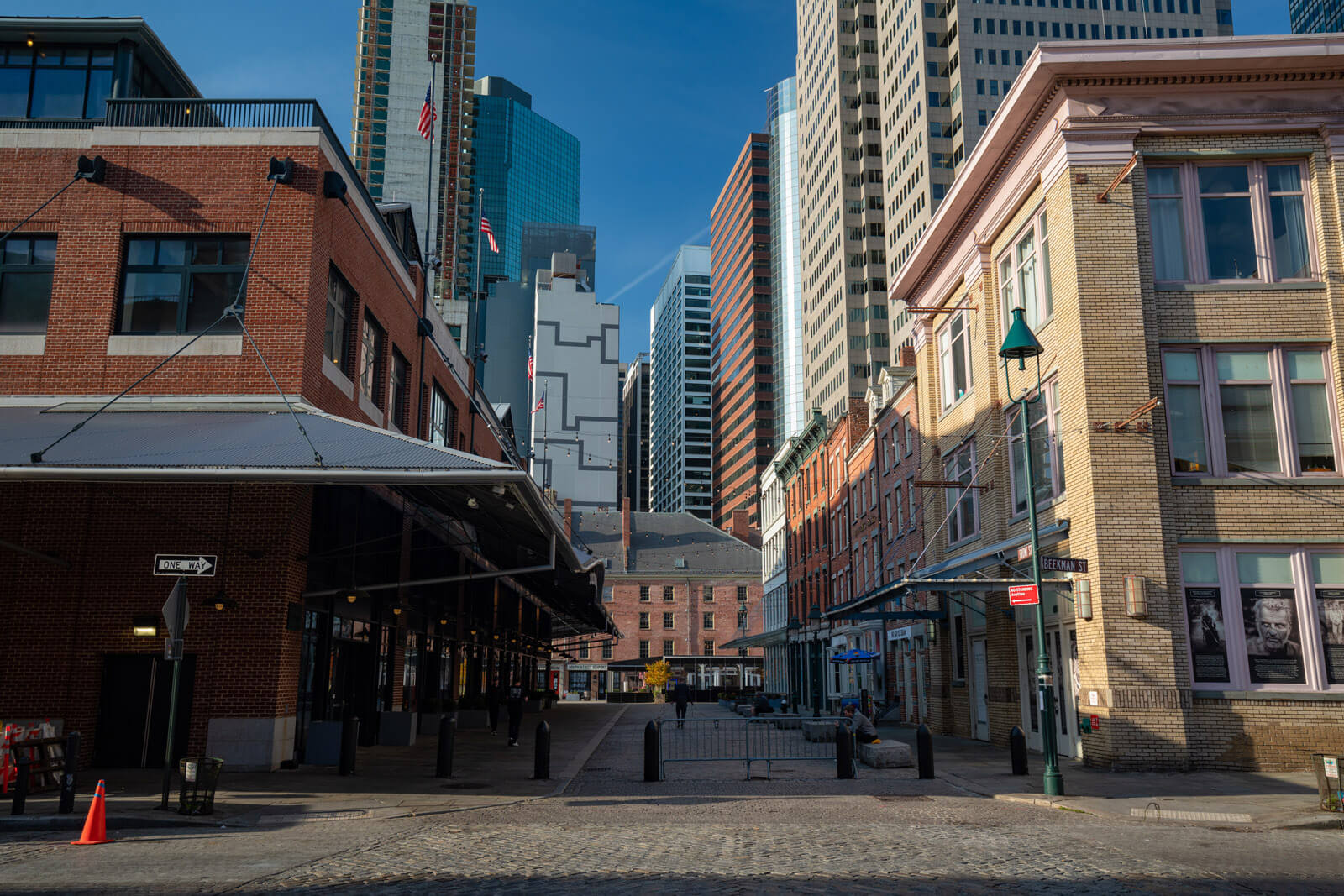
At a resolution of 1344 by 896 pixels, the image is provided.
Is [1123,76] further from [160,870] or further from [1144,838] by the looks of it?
[160,870]

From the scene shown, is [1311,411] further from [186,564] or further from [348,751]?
[186,564]

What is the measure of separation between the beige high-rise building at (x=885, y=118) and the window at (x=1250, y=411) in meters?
70.8

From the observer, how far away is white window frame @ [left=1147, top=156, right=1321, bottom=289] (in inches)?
867

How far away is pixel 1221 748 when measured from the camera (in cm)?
1975

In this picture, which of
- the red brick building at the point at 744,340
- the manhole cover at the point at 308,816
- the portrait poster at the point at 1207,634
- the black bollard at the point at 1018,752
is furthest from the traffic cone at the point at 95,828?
the red brick building at the point at 744,340

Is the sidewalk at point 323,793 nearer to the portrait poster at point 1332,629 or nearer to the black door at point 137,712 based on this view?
the black door at point 137,712

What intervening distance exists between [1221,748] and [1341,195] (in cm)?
1142

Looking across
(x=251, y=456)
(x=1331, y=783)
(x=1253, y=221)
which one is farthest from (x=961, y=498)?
(x=251, y=456)

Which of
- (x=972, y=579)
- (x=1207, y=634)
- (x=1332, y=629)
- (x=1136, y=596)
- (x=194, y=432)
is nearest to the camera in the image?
(x=194, y=432)

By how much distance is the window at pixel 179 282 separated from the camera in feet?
72.6

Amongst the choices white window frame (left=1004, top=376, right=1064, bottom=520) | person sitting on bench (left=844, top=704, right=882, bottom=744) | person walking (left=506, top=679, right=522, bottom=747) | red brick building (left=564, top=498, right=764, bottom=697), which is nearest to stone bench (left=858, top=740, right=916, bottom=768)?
person sitting on bench (left=844, top=704, right=882, bottom=744)

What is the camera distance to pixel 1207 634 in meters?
20.5

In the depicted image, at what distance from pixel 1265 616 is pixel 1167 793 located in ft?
19.3

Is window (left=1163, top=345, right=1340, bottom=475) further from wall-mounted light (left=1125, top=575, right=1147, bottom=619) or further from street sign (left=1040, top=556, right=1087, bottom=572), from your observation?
street sign (left=1040, top=556, right=1087, bottom=572)
